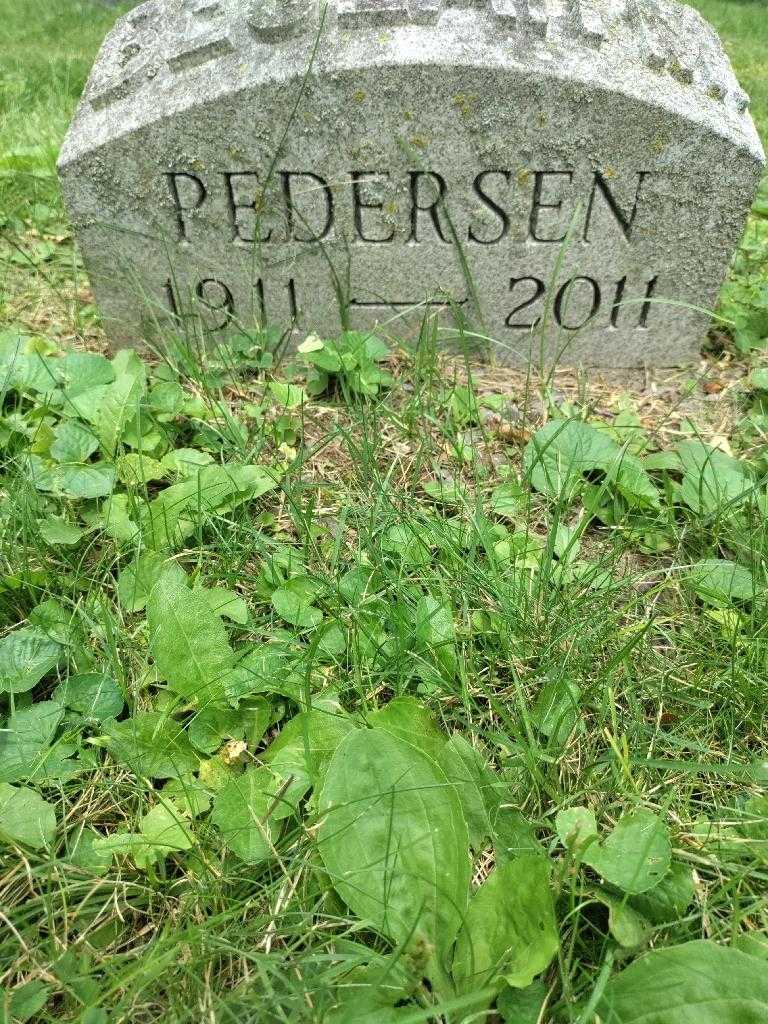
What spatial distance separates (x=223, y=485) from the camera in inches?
66.6

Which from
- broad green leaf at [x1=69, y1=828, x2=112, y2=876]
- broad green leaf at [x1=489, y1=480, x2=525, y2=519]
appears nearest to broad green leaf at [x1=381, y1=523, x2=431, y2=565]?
broad green leaf at [x1=489, y1=480, x2=525, y2=519]

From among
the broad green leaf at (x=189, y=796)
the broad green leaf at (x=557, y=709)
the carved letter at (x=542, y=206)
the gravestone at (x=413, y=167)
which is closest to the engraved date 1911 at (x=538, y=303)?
the gravestone at (x=413, y=167)

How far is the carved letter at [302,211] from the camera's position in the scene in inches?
79.7

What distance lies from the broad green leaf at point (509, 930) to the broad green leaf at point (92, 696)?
2.20 ft

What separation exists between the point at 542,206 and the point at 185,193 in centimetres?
95

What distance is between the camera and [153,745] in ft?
4.17

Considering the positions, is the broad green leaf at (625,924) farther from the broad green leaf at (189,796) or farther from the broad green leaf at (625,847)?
the broad green leaf at (189,796)

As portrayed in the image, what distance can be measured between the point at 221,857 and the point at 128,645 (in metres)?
0.46

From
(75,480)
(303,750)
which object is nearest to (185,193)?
(75,480)

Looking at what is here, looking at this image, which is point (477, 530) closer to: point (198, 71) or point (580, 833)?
point (580, 833)

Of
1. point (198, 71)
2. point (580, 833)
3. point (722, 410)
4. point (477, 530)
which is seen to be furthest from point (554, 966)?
point (198, 71)

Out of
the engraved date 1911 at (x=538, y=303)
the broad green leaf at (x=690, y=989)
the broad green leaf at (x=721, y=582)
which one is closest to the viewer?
the broad green leaf at (x=690, y=989)

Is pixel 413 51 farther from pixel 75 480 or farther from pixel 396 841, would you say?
pixel 396 841

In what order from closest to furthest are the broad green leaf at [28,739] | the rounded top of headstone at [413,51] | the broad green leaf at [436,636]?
the broad green leaf at [28,739] → the broad green leaf at [436,636] → the rounded top of headstone at [413,51]
